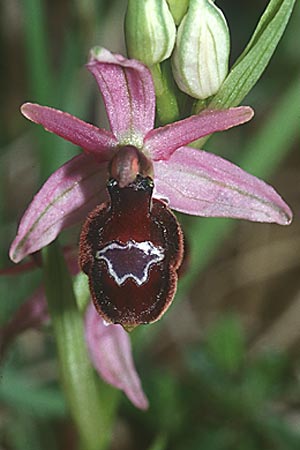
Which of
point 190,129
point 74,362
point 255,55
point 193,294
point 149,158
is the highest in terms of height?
point 255,55

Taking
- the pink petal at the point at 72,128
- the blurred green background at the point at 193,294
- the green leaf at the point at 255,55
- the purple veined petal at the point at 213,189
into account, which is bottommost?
the blurred green background at the point at 193,294

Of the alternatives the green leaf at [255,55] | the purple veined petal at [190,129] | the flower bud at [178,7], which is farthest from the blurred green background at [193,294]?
the flower bud at [178,7]

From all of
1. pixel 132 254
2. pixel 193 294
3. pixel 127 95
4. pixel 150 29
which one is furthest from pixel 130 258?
pixel 193 294

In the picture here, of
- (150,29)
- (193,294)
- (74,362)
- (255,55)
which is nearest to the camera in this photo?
(150,29)

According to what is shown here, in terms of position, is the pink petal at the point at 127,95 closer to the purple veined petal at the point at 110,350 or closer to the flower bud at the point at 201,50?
the flower bud at the point at 201,50

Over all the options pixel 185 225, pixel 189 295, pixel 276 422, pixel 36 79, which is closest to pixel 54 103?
pixel 36 79

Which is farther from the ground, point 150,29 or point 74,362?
point 150,29

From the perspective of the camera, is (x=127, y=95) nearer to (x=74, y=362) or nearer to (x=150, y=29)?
(x=150, y=29)
